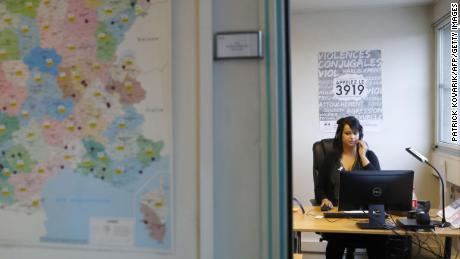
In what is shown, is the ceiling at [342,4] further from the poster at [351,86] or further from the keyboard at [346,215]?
the keyboard at [346,215]

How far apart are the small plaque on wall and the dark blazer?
2.38 m

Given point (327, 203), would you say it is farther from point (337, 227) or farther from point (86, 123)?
point (86, 123)

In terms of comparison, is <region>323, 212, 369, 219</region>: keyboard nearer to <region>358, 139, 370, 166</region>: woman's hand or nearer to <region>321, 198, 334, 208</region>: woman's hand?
<region>321, 198, 334, 208</region>: woman's hand

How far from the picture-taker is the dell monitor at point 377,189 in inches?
101

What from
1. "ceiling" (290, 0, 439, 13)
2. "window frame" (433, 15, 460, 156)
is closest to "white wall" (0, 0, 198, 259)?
"ceiling" (290, 0, 439, 13)

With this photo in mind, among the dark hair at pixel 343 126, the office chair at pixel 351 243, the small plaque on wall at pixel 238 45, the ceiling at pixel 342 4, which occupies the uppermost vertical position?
the ceiling at pixel 342 4

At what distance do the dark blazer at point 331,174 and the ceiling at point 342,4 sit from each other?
166cm

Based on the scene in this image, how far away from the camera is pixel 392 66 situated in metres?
3.99

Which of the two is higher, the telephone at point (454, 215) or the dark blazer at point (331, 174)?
the dark blazer at point (331, 174)

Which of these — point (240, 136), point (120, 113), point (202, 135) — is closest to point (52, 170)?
point (120, 113)

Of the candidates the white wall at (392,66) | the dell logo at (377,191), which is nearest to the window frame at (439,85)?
the white wall at (392,66)

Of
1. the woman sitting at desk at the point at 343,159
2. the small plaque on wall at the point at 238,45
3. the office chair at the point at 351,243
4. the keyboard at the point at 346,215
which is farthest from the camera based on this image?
the woman sitting at desk at the point at 343,159

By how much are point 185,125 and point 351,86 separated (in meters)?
3.29

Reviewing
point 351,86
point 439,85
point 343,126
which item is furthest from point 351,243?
→ point 439,85
